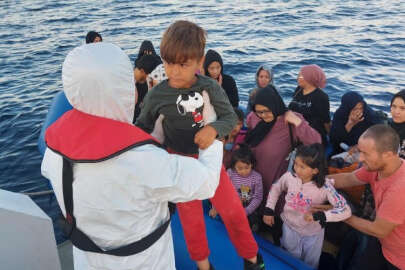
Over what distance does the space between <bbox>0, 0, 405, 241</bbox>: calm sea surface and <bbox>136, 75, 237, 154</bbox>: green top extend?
334 centimetres

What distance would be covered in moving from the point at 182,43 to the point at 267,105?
47.2 inches

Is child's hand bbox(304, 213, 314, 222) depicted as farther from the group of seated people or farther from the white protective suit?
the white protective suit

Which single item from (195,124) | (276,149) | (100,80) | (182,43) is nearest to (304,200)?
(276,149)

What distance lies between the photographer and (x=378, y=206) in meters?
2.17

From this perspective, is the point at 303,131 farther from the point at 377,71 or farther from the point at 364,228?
the point at 377,71

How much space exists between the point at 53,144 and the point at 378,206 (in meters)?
1.85

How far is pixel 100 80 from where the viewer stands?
1208 mm

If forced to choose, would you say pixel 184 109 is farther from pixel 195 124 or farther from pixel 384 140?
pixel 384 140

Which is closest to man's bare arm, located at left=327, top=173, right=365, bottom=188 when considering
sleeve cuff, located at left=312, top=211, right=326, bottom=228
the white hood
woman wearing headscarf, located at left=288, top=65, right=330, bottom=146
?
sleeve cuff, located at left=312, top=211, right=326, bottom=228

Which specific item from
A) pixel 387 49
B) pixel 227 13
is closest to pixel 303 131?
pixel 387 49

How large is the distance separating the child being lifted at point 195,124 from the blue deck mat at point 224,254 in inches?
18.5

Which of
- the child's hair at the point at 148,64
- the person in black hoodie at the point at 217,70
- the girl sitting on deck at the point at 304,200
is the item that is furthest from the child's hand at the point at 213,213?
the child's hair at the point at 148,64

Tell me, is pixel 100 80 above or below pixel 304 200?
above

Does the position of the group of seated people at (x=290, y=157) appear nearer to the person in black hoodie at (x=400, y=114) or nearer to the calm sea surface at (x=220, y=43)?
the person in black hoodie at (x=400, y=114)
